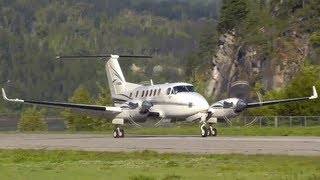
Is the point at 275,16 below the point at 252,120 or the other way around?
the other way around

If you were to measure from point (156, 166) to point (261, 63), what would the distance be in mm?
152616

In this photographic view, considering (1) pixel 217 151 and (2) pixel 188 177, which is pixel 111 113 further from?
(2) pixel 188 177

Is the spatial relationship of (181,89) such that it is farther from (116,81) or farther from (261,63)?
(261,63)

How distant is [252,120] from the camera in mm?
86875

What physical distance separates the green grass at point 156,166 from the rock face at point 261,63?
130193 mm

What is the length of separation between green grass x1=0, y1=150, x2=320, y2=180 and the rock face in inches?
5126

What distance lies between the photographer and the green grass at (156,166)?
2384 cm

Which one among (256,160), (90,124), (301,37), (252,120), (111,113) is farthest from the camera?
(301,37)

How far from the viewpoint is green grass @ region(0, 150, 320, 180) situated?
23844mm

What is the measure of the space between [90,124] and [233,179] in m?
98.9

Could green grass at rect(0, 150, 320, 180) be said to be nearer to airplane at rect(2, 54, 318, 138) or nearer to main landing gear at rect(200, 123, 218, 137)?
main landing gear at rect(200, 123, 218, 137)

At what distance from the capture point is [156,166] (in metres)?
27.9

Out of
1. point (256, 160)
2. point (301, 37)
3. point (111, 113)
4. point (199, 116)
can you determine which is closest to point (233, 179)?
point (256, 160)

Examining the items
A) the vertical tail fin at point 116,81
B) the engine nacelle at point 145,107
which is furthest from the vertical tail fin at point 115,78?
the engine nacelle at point 145,107
